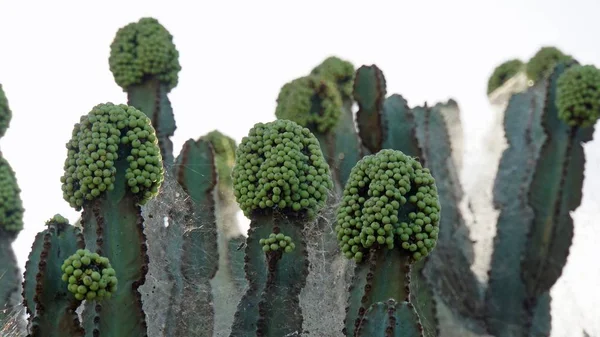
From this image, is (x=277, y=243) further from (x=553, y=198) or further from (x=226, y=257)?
(x=553, y=198)

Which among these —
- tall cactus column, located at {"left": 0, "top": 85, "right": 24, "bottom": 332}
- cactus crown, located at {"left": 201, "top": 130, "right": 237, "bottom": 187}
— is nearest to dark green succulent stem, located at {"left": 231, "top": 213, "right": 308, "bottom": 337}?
tall cactus column, located at {"left": 0, "top": 85, "right": 24, "bottom": 332}

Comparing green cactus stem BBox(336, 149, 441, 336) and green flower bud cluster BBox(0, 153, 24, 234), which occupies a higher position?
green flower bud cluster BBox(0, 153, 24, 234)

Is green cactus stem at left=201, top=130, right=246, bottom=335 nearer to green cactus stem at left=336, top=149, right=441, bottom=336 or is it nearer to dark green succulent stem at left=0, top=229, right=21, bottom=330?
green cactus stem at left=336, top=149, right=441, bottom=336

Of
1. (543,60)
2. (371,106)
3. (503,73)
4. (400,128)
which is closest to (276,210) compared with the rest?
(371,106)

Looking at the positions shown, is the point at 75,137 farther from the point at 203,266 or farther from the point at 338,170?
the point at 338,170

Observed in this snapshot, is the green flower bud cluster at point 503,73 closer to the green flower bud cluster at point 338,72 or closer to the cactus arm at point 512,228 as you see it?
the cactus arm at point 512,228
